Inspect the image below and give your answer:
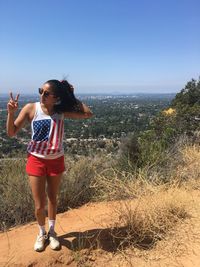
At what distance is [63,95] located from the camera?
3600 mm

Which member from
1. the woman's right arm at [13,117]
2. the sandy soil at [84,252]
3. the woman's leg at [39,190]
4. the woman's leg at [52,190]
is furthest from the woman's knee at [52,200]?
the woman's right arm at [13,117]

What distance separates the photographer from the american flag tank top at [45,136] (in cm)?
352

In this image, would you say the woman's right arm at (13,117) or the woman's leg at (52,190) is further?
the woman's leg at (52,190)

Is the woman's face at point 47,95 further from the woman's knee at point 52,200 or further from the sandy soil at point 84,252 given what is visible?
the sandy soil at point 84,252

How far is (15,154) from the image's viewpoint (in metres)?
6.21

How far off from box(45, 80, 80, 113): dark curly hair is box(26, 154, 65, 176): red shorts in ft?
1.56

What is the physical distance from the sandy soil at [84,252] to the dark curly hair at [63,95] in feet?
4.34

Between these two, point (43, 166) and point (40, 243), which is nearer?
point (43, 166)

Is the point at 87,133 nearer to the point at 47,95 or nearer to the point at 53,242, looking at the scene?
the point at 53,242

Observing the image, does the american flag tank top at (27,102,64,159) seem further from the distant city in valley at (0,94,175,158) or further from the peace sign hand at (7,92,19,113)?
the distant city in valley at (0,94,175,158)

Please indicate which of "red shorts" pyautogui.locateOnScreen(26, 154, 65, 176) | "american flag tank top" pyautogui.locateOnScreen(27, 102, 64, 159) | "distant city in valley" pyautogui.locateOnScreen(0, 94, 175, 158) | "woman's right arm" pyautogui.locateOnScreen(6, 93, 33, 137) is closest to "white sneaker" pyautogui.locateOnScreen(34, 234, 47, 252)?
"red shorts" pyautogui.locateOnScreen(26, 154, 65, 176)

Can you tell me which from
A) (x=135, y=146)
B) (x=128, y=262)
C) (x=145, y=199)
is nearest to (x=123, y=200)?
(x=145, y=199)

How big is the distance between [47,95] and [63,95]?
15 cm

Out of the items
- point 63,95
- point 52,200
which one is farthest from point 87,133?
point 63,95
